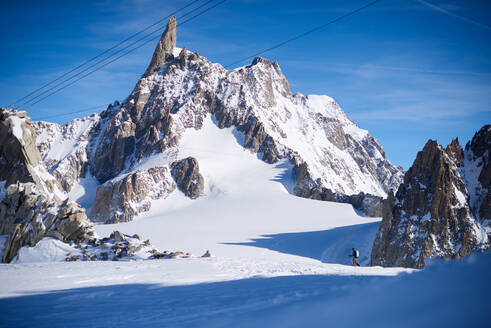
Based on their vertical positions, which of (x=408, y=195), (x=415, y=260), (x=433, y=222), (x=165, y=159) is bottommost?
(x=415, y=260)

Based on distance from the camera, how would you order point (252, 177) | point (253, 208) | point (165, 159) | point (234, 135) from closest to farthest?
point (253, 208) < point (252, 177) < point (165, 159) < point (234, 135)

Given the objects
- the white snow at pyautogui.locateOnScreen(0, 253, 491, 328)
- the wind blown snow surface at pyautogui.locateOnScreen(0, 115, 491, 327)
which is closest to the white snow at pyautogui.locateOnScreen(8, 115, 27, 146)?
the wind blown snow surface at pyautogui.locateOnScreen(0, 115, 491, 327)

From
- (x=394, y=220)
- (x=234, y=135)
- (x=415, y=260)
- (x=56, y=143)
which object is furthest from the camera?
(x=56, y=143)

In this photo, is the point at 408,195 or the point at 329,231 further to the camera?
the point at 329,231

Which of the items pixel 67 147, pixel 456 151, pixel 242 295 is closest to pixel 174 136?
pixel 67 147

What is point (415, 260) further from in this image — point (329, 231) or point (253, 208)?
point (253, 208)

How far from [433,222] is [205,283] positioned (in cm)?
2722

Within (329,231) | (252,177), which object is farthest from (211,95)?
(329,231)

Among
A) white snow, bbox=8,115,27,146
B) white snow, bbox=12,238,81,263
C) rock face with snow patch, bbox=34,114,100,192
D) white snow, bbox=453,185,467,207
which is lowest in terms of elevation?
white snow, bbox=12,238,81,263

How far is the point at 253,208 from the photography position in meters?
57.0

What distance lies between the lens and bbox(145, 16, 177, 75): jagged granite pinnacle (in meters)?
105

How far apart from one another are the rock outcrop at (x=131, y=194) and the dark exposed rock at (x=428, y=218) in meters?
45.0

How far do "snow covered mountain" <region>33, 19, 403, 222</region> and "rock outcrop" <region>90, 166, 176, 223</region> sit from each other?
7.0 inches

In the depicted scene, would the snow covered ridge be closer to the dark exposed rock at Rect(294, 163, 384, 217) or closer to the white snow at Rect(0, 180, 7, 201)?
the white snow at Rect(0, 180, 7, 201)
